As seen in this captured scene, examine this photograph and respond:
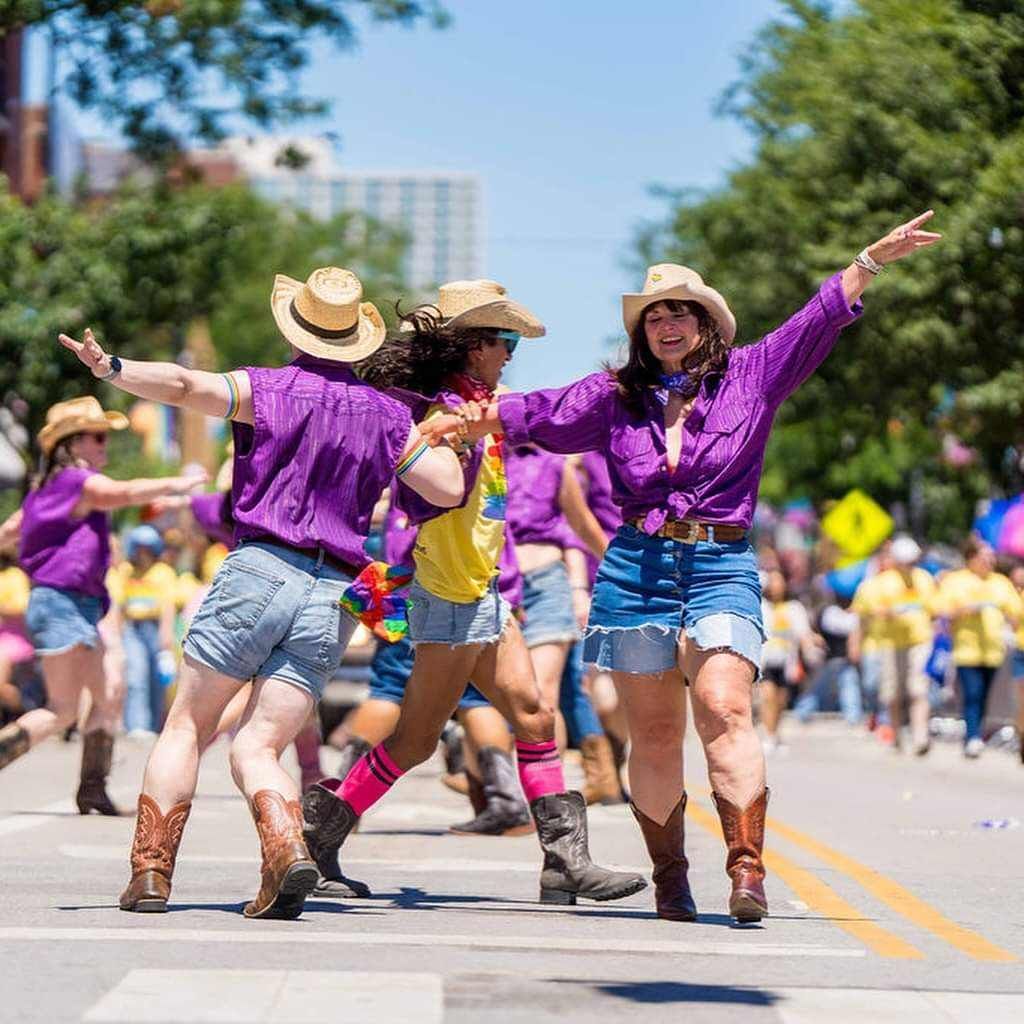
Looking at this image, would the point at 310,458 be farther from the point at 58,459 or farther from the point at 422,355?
the point at 58,459

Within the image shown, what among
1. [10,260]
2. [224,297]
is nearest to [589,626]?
[10,260]

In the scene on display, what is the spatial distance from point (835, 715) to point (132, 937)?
86.5ft

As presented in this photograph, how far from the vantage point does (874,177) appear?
30234 mm

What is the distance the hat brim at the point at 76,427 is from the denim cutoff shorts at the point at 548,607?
203 centimetres

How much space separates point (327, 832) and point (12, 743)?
3.59 meters

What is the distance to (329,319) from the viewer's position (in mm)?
7875

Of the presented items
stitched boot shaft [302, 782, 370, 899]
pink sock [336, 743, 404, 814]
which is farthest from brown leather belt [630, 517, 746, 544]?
stitched boot shaft [302, 782, 370, 899]

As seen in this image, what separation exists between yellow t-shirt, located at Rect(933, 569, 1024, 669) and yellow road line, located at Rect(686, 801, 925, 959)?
36.6 feet

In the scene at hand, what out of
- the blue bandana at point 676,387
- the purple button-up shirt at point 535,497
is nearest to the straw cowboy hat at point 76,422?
the purple button-up shirt at point 535,497

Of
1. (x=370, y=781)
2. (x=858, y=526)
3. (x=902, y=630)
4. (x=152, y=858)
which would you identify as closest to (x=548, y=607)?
(x=370, y=781)

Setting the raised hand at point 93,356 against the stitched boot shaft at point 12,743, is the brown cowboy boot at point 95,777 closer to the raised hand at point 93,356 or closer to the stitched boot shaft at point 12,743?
the stitched boot shaft at point 12,743

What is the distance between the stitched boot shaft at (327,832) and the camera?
8.44 meters

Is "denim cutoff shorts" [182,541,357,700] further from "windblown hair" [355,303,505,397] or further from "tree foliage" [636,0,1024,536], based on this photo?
"tree foliage" [636,0,1024,536]

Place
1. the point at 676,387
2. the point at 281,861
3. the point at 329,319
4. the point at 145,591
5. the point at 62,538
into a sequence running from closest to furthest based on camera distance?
the point at 281,861 → the point at 676,387 → the point at 329,319 → the point at 62,538 → the point at 145,591
